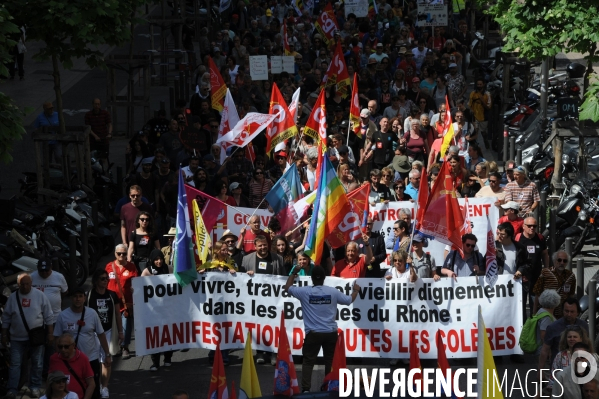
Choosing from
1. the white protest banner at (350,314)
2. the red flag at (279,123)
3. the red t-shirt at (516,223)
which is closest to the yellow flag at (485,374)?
the white protest banner at (350,314)

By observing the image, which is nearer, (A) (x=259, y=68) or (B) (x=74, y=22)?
(B) (x=74, y=22)

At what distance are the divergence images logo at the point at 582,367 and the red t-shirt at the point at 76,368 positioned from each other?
4418 millimetres

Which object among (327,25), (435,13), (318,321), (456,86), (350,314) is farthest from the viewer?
(435,13)

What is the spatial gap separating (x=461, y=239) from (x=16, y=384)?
16.9 ft

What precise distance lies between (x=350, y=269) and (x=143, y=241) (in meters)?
2.73

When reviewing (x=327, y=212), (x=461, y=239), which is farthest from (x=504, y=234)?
(x=327, y=212)

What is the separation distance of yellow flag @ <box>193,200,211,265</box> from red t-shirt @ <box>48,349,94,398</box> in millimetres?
2917

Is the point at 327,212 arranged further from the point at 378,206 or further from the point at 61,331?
the point at 61,331

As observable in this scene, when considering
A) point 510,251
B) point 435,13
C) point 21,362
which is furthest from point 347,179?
point 435,13

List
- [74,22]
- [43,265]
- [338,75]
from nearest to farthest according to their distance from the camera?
1. [43,265]
2. [74,22]
3. [338,75]

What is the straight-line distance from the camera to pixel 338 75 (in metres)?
24.0

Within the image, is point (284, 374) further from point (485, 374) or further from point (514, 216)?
point (514, 216)

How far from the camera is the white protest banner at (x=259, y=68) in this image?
2484cm

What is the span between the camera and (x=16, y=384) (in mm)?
13953
